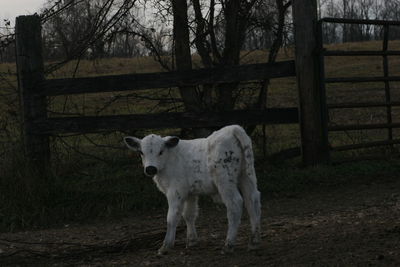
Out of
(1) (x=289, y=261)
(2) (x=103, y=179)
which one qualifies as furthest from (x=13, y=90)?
(1) (x=289, y=261)

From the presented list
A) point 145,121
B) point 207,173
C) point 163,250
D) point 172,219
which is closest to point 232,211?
point 207,173

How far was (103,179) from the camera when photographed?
28.9ft

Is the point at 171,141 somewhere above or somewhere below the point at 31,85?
below

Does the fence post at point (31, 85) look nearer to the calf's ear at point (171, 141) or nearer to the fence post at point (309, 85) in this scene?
the calf's ear at point (171, 141)

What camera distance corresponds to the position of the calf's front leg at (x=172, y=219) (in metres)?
5.64

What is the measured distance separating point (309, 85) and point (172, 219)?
4.04 metres

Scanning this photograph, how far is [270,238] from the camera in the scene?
600 cm

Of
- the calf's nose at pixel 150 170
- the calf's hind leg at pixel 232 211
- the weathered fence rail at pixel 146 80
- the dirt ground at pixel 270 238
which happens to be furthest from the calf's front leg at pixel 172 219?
the weathered fence rail at pixel 146 80

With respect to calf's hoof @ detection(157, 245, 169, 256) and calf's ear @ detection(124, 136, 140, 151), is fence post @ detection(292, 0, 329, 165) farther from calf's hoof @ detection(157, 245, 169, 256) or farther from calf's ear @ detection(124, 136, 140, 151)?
calf's hoof @ detection(157, 245, 169, 256)

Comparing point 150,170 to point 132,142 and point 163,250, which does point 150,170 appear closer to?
point 132,142

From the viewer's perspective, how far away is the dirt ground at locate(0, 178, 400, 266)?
5.07 metres

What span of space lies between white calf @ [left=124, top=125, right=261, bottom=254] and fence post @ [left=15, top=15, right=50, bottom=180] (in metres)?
3.12

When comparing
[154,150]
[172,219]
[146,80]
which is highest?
[146,80]

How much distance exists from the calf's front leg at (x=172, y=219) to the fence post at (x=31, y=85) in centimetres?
334
